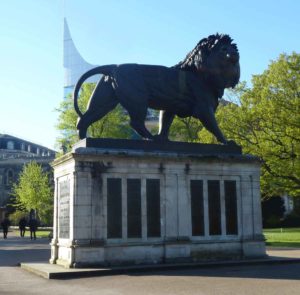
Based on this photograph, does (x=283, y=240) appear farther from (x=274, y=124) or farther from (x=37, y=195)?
(x=37, y=195)

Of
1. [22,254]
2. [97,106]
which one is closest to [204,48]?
[97,106]

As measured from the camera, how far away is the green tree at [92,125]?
131 ft

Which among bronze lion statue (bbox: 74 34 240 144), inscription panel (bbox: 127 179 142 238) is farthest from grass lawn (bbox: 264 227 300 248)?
inscription panel (bbox: 127 179 142 238)

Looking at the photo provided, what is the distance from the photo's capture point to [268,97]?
3031cm

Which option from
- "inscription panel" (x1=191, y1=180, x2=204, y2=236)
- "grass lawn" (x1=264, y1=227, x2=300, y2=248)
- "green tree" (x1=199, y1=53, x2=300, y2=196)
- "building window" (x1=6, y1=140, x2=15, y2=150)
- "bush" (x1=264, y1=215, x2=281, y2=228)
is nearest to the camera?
"inscription panel" (x1=191, y1=180, x2=204, y2=236)

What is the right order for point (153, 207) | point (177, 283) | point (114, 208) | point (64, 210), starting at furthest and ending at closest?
1. point (64, 210)
2. point (153, 207)
3. point (114, 208)
4. point (177, 283)

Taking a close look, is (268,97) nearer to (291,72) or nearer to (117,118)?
(291,72)

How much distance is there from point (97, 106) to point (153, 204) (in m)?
3.72

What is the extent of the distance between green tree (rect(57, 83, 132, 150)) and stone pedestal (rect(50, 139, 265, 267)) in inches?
914

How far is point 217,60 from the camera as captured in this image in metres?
16.9

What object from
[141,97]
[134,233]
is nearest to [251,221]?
[134,233]

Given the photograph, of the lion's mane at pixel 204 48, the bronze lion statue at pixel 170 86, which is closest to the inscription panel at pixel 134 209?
the bronze lion statue at pixel 170 86

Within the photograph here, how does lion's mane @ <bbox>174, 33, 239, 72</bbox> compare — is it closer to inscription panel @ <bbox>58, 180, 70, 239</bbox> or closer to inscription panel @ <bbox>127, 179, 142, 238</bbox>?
inscription panel @ <bbox>127, 179, 142, 238</bbox>

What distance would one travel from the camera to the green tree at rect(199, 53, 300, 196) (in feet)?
94.9
